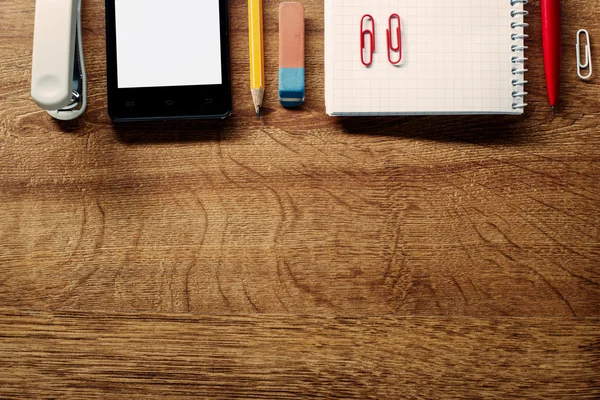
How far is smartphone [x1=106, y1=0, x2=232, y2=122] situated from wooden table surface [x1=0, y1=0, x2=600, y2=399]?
2 cm

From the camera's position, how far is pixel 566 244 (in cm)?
54

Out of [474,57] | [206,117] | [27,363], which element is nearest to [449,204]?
[474,57]

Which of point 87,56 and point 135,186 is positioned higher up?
point 87,56

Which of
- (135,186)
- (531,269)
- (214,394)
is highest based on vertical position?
(135,186)

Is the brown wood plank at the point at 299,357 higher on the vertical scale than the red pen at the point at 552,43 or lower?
lower

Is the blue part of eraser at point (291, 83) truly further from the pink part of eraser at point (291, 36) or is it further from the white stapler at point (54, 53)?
the white stapler at point (54, 53)

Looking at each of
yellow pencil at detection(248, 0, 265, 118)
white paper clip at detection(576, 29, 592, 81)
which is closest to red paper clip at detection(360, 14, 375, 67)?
yellow pencil at detection(248, 0, 265, 118)

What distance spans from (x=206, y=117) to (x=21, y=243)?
0.26 meters

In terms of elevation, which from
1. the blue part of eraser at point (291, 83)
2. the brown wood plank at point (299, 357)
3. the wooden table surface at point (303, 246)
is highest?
the blue part of eraser at point (291, 83)

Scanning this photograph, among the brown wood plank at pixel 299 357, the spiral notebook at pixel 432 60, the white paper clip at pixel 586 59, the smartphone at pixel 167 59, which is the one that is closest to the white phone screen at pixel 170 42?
the smartphone at pixel 167 59

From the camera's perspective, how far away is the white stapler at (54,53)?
0.50m

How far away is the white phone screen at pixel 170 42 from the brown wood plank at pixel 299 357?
0.88 ft

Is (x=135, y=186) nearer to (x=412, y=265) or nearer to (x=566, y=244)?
(x=412, y=265)

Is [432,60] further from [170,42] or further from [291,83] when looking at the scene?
Answer: [170,42]
